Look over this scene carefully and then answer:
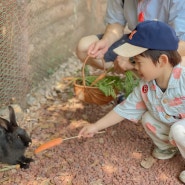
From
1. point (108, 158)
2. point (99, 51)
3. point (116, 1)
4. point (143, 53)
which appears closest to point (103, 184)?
point (108, 158)

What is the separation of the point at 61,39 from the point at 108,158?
1.95 metres

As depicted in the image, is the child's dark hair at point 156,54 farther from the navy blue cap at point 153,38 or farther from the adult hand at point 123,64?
the adult hand at point 123,64

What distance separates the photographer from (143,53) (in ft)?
7.14

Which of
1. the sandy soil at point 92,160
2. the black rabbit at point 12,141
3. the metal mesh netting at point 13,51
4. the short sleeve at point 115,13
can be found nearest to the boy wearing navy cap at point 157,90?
the sandy soil at point 92,160

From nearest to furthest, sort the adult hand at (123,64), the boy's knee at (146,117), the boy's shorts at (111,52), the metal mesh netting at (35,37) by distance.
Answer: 1. the boy's knee at (146,117)
2. the adult hand at (123,64)
3. the metal mesh netting at (35,37)
4. the boy's shorts at (111,52)

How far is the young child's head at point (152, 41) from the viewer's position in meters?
2.12

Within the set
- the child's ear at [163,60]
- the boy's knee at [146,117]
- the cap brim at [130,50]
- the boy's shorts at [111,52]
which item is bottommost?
the boy's knee at [146,117]

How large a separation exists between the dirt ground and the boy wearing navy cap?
0.46 feet

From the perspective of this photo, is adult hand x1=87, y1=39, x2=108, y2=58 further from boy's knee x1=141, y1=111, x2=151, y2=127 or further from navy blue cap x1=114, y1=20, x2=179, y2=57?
navy blue cap x1=114, y1=20, x2=179, y2=57

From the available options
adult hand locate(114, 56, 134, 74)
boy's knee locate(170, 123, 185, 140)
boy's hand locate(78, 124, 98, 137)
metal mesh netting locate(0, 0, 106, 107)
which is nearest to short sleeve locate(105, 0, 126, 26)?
adult hand locate(114, 56, 134, 74)

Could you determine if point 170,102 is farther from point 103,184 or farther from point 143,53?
point 103,184

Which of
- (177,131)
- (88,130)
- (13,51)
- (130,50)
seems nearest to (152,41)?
(130,50)

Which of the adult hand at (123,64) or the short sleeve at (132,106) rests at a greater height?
the adult hand at (123,64)

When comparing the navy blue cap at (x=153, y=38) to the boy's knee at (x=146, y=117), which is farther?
the boy's knee at (x=146, y=117)
